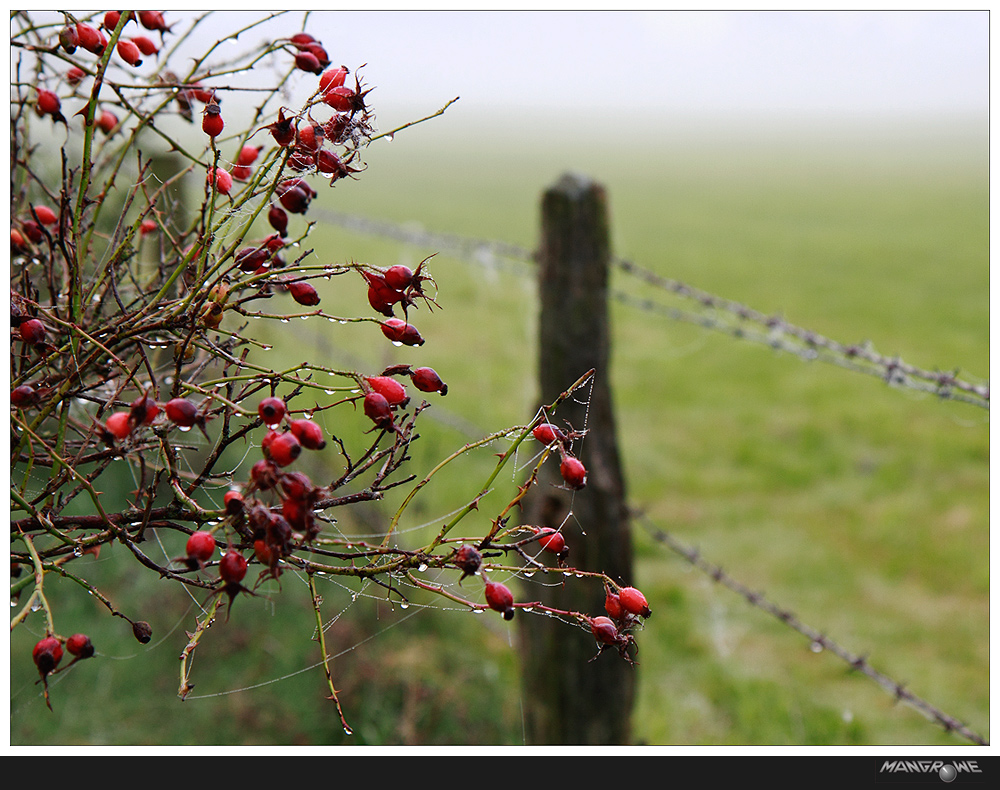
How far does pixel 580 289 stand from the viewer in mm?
1977

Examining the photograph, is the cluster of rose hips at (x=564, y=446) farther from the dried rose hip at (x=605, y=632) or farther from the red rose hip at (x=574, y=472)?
the dried rose hip at (x=605, y=632)

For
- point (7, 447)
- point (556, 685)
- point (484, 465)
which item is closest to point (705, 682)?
point (556, 685)

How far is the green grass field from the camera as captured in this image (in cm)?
269

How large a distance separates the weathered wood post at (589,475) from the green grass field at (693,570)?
0.63ft

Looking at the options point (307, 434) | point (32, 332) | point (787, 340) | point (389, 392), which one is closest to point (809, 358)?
point (787, 340)

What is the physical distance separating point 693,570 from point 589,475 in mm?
2144

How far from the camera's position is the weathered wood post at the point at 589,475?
196 centimetres

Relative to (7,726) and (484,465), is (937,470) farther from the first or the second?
(7,726)

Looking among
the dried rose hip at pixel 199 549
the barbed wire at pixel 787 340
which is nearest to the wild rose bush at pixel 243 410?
the dried rose hip at pixel 199 549

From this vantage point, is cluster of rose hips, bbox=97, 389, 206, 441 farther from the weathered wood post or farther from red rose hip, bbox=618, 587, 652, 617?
the weathered wood post

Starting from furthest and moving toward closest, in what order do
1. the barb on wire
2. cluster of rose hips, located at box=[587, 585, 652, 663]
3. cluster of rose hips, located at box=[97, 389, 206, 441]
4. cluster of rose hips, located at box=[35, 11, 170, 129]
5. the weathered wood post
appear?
1. the weathered wood post
2. the barb on wire
3. cluster of rose hips, located at box=[35, 11, 170, 129]
4. cluster of rose hips, located at box=[587, 585, 652, 663]
5. cluster of rose hips, located at box=[97, 389, 206, 441]

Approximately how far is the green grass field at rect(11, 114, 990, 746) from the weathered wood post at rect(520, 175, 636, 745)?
19 centimetres

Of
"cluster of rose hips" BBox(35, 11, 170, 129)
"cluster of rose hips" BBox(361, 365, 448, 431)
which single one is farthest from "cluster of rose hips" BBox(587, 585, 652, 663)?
"cluster of rose hips" BBox(35, 11, 170, 129)

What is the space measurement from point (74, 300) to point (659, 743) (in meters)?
2.40
